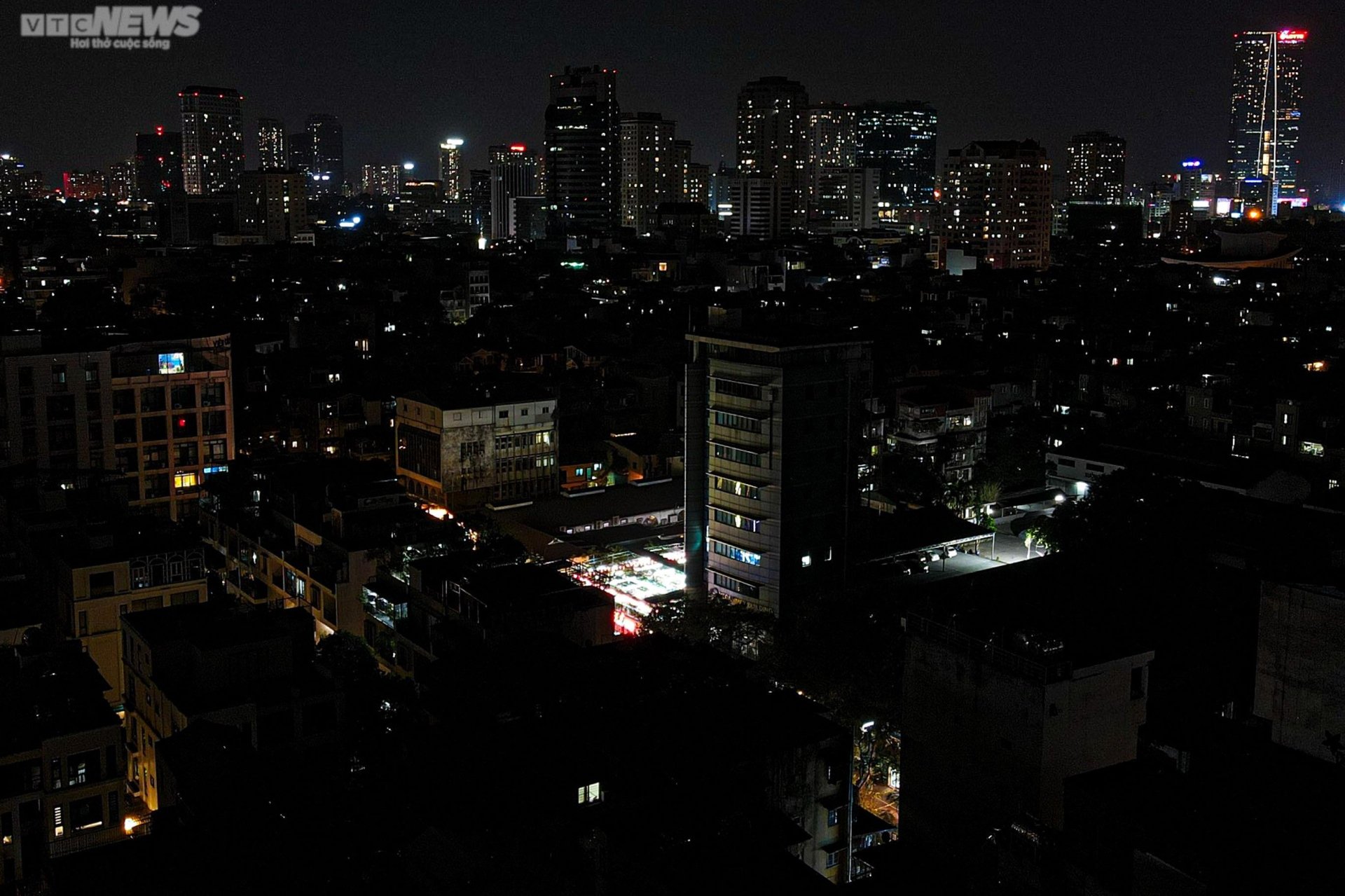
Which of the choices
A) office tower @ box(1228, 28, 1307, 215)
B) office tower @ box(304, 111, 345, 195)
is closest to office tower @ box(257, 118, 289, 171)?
office tower @ box(304, 111, 345, 195)

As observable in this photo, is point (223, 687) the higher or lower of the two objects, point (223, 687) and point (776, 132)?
the lower

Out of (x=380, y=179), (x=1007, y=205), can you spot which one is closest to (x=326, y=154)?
(x=380, y=179)

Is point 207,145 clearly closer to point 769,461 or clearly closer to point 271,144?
point 271,144

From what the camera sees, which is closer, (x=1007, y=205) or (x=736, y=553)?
(x=736, y=553)

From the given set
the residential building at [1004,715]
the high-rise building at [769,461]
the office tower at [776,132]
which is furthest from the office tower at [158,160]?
the residential building at [1004,715]

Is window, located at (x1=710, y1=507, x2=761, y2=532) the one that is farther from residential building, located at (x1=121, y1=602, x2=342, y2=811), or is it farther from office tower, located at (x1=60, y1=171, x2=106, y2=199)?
office tower, located at (x1=60, y1=171, x2=106, y2=199)

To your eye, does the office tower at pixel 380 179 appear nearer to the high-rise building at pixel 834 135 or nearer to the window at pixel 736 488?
the high-rise building at pixel 834 135

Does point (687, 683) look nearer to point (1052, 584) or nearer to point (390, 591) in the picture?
point (390, 591)
